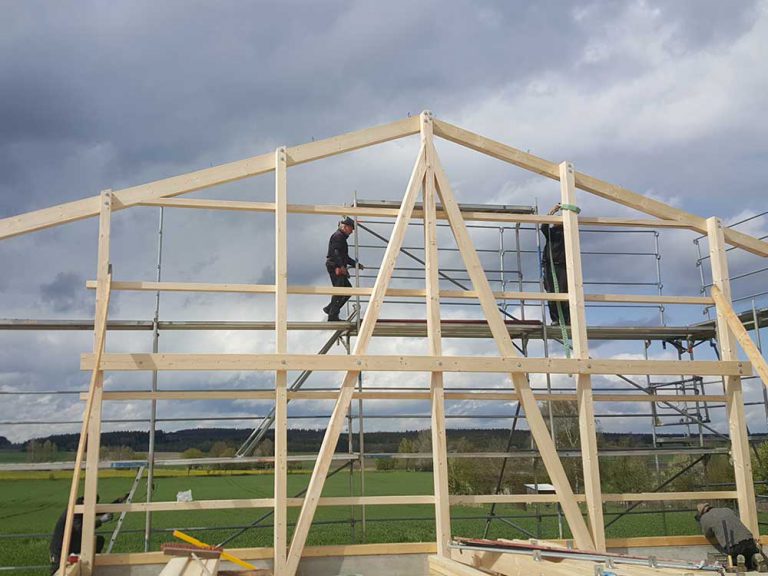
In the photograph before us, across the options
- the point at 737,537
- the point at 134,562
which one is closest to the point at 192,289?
the point at 134,562

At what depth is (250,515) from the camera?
27734mm

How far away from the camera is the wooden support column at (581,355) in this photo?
29.0ft

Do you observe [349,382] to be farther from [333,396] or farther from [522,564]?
[522,564]

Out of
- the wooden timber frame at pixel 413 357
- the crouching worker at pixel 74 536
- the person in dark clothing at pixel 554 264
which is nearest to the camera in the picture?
the wooden timber frame at pixel 413 357

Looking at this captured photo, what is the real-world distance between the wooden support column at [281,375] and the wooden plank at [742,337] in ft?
19.0

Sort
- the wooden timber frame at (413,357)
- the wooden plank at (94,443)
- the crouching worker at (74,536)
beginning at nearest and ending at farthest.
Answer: the wooden plank at (94,443) < the wooden timber frame at (413,357) < the crouching worker at (74,536)

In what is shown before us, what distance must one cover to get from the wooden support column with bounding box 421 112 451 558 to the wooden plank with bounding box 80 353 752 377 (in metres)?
0.28

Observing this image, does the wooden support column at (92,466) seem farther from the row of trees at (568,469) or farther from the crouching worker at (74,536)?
the row of trees at (568,469)

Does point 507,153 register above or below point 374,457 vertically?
above

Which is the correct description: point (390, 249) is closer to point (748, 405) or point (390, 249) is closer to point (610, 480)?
point (748, 405)

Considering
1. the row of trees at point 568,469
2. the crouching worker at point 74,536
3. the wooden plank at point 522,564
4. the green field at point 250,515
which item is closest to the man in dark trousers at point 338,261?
the crouching worker at point 74,536

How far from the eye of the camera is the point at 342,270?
10211 mm

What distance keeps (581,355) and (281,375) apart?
369 cm

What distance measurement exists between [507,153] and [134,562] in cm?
654
